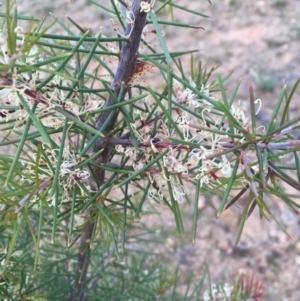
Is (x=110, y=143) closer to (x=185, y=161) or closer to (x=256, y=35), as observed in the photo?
(x=185, y=161)

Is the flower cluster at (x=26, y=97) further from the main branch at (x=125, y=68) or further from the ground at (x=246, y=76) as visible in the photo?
the ground at (x=246, y=76)

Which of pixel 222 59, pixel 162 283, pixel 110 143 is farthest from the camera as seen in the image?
pixel 222 59

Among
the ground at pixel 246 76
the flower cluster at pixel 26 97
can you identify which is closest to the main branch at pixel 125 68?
the flower cluster at pixel 26 97

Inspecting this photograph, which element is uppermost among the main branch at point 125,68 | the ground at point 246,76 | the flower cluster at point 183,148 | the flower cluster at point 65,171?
the ground at point 246,76

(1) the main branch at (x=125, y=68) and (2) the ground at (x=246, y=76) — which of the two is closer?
(1) the main branch at (x=125, y=68)

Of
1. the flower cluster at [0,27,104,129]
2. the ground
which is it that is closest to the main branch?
the flower cluster at [0,27,104,129]

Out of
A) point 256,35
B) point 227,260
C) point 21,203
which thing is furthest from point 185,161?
point 256,35

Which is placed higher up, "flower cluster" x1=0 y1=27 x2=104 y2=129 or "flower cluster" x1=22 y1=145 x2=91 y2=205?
"flower cluster" x1=0 y1=27 x2=104 y2=129

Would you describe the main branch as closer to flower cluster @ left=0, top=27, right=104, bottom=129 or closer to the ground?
flower cluster @ left=0, top=27, right=104, bottom=129
